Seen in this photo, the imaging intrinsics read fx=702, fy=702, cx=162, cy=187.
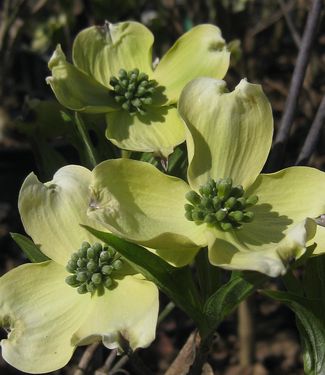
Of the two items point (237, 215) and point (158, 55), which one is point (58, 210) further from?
point (158, 55)

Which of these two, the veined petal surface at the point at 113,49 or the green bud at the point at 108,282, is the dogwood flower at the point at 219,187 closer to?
the green bud at the point at 108,282

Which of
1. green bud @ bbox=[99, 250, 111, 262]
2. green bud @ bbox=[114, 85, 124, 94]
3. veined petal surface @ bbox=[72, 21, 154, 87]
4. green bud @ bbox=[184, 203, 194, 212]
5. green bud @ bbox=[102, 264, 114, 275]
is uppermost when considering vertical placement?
veined petal surface @ bbox=[72, 21, 154, 87]

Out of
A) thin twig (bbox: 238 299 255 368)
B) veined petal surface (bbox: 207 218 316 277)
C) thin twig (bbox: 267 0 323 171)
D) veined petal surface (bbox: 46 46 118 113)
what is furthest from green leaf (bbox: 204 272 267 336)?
thin twig (bbox: 238 299 255 368)

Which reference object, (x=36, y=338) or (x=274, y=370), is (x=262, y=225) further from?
(x=274, y=370)

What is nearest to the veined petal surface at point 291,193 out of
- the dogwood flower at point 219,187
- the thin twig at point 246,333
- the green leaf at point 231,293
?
the dogwood flower at point 219,187

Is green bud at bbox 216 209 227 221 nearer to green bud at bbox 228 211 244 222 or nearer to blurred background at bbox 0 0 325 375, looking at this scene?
green bud at bbox 228 211 244 222

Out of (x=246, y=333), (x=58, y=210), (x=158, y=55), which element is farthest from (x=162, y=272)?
(x=158, y=55)
